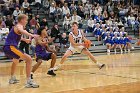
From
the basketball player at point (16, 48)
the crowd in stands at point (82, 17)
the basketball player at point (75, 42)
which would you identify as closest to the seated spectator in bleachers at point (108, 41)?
the crowd in stands at point (82, 17)

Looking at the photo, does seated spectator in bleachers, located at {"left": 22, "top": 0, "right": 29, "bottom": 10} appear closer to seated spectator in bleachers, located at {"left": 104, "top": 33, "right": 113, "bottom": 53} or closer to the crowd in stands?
the crowd in stands

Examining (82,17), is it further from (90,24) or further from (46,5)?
(46,5)

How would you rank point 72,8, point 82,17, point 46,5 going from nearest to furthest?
point 46,5 < point 72,8 < point 82,17

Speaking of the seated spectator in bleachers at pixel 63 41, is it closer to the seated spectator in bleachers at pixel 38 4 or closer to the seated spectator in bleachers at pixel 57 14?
the seated spectator in bleachers at pixel 57 14

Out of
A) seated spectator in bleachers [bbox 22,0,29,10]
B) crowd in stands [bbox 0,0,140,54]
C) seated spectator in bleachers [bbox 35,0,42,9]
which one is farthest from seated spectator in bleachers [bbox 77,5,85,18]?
seated spectator in bleachers [bbox 22,0,29,10]

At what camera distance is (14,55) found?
28.6ft

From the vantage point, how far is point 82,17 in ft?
81.4

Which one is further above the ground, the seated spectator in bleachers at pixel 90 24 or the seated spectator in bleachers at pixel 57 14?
the seated spectator in bleachers at pixel 57 14

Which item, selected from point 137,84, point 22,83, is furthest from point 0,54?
point 137,84

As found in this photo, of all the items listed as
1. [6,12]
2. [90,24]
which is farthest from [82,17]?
[6,12]

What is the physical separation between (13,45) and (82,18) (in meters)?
16.3

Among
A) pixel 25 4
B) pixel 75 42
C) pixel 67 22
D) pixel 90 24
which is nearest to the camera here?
pixel 75 42

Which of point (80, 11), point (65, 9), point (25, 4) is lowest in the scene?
point (80, 11)

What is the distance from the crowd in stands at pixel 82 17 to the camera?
20359 mm
